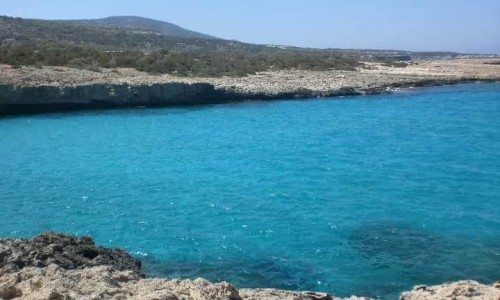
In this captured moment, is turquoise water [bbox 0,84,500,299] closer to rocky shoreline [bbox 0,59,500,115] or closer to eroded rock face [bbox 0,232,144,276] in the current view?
eroded rock face [bbox 0,232,144,276]

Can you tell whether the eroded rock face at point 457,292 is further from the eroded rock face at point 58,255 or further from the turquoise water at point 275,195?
the eroded rock face at point 58,255

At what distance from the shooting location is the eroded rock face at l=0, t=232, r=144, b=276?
764 cm

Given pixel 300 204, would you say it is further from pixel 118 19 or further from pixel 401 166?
pixel 118 19

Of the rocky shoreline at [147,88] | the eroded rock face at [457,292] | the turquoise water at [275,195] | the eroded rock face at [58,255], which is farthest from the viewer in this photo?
the rocky shoreline at [147,88]

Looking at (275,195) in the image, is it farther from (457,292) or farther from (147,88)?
(147,88)

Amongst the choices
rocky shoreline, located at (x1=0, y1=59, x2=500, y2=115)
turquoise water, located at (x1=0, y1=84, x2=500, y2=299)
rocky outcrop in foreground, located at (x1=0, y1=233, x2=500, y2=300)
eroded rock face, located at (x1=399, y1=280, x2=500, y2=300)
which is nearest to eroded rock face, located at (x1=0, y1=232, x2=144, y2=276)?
rocky outcrop in foreground, located at (x1=0, y1=233, x2=500, y2=300)

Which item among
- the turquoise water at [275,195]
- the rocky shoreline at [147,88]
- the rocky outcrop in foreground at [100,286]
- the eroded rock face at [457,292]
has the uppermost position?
the rocky shoreline at [147,88]

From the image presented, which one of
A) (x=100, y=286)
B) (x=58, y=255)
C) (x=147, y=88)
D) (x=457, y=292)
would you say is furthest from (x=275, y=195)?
(x=147, y=88)

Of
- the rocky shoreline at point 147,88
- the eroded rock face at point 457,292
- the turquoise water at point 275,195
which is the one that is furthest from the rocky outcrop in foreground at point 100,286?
the rocky shoreline at point 147,88

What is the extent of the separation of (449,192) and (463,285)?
989cm

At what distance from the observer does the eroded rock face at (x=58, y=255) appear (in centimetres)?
764

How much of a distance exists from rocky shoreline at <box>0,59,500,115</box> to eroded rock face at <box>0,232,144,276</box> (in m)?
28.8

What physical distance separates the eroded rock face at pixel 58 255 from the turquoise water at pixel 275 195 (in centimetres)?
177

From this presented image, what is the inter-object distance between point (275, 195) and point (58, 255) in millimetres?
9163
